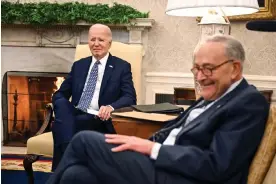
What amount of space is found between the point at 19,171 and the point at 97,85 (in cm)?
114

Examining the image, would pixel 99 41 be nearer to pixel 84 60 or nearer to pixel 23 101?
pixel 84 60

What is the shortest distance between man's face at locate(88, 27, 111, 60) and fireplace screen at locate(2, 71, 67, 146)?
1.68 meters

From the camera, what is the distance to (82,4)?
15.2 feet

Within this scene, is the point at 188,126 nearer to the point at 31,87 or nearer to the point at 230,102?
the point at 230,102

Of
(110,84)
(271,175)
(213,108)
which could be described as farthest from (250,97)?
(110,84)

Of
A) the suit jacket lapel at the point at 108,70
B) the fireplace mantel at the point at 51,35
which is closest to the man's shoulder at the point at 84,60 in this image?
the suit jacket lapel at the point at 108,70

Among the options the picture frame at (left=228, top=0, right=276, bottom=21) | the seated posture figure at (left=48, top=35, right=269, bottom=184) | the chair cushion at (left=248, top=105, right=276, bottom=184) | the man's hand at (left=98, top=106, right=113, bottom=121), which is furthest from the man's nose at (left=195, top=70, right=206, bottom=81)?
the picture frame at (left=228, top=0, right=276, bottom=21)

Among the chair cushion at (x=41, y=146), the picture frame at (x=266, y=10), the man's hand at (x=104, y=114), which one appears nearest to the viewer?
the man's hand at (x=104, y=114)

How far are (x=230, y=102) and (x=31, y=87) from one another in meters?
3.64

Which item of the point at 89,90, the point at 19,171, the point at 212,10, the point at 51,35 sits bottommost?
the point at 19,171

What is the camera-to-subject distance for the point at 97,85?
134 inches

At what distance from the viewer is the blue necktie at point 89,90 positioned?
10.9ft

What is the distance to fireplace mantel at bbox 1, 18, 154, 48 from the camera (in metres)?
4.71

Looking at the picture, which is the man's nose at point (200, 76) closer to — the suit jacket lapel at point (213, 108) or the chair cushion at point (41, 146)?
the suit jacket lapel at point (213, 108)
